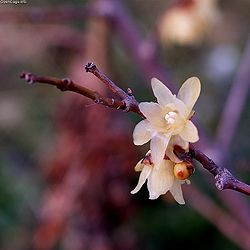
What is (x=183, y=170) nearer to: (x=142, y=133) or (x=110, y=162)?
(x=142, y=133)

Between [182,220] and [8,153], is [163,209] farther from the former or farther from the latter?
[8,153]

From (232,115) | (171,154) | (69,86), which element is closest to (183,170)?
(171,154)

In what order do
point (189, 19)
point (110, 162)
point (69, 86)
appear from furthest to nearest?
point (110, 162)
point (189, 19)
point (69, 86)

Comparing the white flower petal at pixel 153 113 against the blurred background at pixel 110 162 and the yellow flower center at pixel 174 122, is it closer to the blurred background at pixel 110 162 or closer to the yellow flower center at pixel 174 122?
the yellow flower center at pixel 174 122

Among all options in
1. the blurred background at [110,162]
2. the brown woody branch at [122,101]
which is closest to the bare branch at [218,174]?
the brown woody branch at [122,101]

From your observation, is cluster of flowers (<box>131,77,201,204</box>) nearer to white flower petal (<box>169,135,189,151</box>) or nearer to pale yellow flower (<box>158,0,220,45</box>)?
white flower petal (<box>169,135,189,151</box>)

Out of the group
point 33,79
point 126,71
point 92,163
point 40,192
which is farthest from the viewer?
point 126,71

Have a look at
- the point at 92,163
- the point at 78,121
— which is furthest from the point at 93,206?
the point at 78,121
